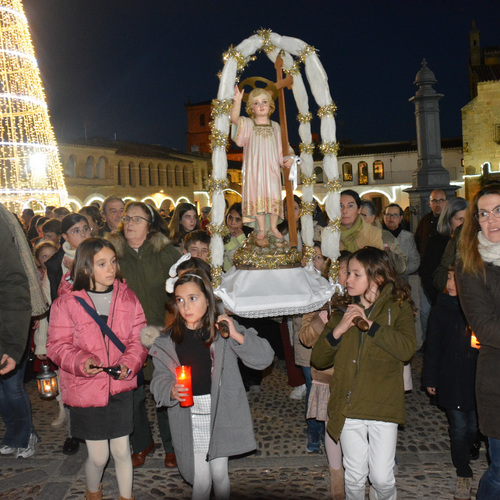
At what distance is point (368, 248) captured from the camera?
358 centimetres

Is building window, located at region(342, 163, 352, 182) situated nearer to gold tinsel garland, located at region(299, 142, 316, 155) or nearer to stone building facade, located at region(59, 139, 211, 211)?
stone building facade, located at region(59, 139, 211, 211)

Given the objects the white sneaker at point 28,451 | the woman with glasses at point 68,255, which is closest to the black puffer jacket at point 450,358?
the woman with glasses at point 68,255

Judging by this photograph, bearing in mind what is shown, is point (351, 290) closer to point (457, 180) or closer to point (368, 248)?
point (368, 248)

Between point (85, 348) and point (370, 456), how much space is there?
210 centimetres

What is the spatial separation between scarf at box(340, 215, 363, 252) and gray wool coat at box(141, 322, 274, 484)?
200 cm

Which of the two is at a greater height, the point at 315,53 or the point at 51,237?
the point at 315,53

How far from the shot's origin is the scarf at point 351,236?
5141 mm

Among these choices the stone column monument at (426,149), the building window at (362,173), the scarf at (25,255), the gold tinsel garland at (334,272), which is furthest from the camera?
the building window at (362,173)

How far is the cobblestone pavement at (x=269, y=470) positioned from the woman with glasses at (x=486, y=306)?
115 cm

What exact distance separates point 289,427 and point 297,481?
1.12 metres

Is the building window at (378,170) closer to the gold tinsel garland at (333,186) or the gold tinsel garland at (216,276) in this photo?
the gold tinsel garland at (333,186)

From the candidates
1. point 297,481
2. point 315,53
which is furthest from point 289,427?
point 315,53

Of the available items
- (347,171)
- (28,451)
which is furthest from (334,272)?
(347,171)

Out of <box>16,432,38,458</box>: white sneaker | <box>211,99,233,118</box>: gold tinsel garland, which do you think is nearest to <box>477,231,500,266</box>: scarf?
<box>211,99,233,118</box>: gold tinsel garland
